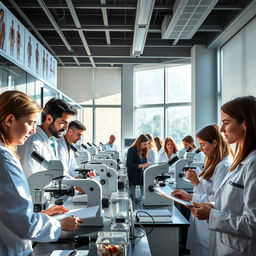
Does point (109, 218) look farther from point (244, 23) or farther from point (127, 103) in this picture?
point (127, 103)

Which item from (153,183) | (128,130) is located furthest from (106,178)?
(128,130)

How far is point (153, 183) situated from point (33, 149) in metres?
1.15

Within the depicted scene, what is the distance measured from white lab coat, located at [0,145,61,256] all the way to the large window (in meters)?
7.71

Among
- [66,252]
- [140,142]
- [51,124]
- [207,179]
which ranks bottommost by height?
[66,252]

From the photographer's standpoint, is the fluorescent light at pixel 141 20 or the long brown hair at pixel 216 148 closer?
the long brown hair at pixel 216 148

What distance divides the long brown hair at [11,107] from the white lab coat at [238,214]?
1115 millimetres

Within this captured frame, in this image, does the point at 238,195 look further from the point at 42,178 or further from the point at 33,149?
the point at 33,149

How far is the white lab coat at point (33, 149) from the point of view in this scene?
88.4 inches

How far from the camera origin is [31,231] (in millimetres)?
1325

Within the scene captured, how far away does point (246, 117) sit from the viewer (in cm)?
161

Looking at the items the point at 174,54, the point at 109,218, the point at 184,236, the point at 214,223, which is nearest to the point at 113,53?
the point at 174,54

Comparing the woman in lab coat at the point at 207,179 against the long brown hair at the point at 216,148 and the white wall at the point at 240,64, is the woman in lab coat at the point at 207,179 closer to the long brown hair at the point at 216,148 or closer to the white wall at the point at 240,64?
the long brown hair at the point at 216,148

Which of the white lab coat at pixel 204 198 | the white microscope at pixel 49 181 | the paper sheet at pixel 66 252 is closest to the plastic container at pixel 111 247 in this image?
the paper sheet at pixel 66 252

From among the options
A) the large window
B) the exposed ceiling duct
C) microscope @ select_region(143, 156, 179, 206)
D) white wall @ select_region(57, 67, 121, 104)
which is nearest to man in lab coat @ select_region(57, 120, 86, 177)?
microscope @ select_region(143, 156, 179, 206)
